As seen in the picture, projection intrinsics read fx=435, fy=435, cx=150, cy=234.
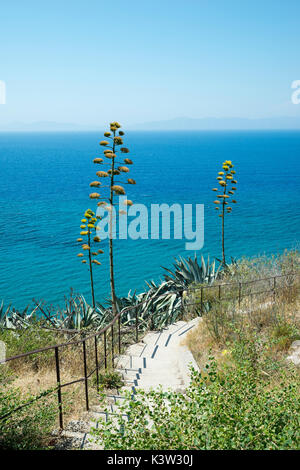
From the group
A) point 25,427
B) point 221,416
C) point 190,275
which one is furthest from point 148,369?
point 190,275

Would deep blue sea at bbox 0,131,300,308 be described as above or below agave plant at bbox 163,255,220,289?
below

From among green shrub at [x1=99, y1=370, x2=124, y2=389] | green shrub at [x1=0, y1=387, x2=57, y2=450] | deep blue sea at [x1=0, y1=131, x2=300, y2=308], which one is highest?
green shrub at [x1=0, y1=387, x2=57, y2=450]

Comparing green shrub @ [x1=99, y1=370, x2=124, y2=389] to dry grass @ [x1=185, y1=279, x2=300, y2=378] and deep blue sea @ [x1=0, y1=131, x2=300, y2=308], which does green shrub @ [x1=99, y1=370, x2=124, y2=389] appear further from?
deep blue sea @ [x1=0, y1=131, x2=300, y2=308]

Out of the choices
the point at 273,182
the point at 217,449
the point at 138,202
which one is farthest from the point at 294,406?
the point at 273,182

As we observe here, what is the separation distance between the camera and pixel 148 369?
7.79m

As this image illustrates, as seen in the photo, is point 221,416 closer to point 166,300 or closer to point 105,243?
point 166,300

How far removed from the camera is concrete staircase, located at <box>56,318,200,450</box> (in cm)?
514

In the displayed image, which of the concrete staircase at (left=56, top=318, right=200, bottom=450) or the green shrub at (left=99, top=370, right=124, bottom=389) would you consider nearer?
the concrete staircase at (left=56, top=318, right=200, bottom=450)

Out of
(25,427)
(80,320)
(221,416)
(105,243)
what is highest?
(221,416)

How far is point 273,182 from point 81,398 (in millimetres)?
61369

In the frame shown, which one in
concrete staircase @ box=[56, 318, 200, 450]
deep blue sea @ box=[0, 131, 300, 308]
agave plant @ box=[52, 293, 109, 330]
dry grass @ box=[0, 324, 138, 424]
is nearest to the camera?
concrete staircase @ box=[56, 318, 200, 450]

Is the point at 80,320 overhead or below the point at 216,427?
below

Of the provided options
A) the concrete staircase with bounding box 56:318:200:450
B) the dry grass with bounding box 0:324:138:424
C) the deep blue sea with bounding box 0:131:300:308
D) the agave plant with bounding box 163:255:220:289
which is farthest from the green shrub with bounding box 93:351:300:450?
the deep blue sea with bounding box 0:131:300:308
